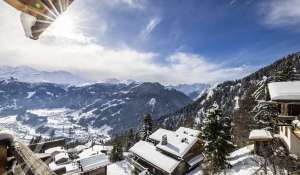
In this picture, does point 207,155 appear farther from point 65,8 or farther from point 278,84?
point 65,8

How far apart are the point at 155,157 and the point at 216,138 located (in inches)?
655

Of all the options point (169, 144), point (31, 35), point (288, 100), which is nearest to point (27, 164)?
point (31, 35)

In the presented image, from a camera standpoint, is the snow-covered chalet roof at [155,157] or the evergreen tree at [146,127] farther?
the evergreen tree at [146,127]

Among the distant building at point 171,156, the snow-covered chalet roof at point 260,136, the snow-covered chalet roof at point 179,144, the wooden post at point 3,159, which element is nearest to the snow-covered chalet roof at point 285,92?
the snow-covered chalet roof at point 260,136

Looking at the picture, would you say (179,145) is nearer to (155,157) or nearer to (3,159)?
(155,157)

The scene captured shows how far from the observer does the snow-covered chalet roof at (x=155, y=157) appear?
131 feet

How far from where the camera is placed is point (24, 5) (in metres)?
1.74

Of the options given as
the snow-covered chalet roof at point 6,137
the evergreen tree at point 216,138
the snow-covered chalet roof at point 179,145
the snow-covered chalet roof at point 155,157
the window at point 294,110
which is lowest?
the snow-covered chalet roof at point 155,157

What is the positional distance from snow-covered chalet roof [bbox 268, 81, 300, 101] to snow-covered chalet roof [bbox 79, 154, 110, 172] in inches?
1289

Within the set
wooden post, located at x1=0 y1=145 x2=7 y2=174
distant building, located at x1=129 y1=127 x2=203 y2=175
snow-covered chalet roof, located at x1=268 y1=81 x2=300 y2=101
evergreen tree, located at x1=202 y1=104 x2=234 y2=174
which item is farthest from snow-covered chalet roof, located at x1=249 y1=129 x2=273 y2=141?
wooden post, located at x1=0 y1=145 x2=7 y2=174

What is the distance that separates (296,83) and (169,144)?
29.9 m

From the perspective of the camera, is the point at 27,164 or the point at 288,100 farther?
the point at 288,100

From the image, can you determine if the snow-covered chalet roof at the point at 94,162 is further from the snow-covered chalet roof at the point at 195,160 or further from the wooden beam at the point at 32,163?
the wooden beam at the point at 32,163

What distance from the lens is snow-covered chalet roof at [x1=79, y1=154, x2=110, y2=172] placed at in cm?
4155
